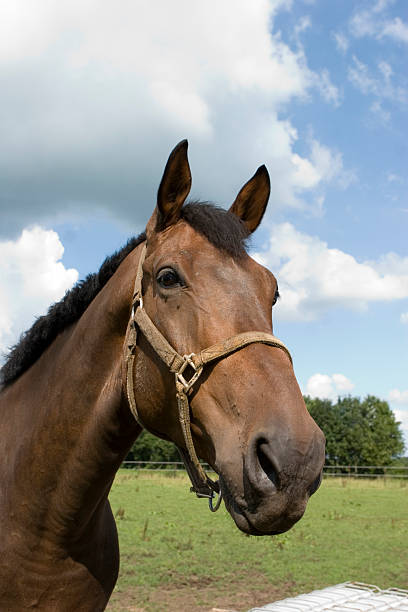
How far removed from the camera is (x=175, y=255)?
2.61 metres

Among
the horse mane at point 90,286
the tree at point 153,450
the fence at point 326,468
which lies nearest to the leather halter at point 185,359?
the horse mane at point 90,286

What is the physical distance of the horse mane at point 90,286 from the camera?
265cm

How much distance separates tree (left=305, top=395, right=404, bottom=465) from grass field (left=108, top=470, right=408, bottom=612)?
5592cm

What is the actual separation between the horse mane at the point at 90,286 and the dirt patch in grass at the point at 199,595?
5.40 metres

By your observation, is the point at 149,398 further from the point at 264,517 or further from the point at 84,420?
the point at 264,517

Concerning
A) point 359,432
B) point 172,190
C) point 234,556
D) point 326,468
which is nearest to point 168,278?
point 172,190

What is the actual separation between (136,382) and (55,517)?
3.23ft

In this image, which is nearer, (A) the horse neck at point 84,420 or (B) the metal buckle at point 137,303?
(B) the metal buckle at point 137,303

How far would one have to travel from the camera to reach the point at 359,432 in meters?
71.8

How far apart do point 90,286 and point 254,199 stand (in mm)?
1198

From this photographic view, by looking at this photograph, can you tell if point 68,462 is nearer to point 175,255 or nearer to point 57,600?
point 57,600

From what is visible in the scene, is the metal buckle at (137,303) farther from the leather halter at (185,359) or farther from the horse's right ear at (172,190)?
the horse's right ear at (172,190)

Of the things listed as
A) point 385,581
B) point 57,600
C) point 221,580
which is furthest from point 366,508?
point 57,600

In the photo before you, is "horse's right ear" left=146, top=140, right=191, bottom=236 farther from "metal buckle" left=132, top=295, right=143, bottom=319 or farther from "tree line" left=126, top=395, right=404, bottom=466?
"tree line" left=126, top=395, right=404, bottom=466
